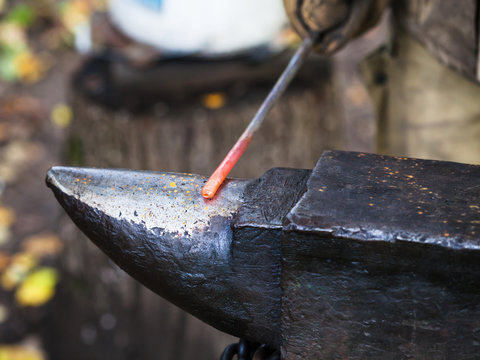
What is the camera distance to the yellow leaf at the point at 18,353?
7.92 ft

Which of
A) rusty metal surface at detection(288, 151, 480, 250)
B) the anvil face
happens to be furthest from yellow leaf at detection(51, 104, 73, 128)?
rusty metal surface at detection(288, 151, 480, 250)

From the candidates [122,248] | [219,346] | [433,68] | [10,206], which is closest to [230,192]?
[122,248]

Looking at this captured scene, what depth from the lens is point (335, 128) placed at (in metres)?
2.50

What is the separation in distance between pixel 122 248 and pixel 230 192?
20cm

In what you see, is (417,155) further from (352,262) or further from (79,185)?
(79,185)

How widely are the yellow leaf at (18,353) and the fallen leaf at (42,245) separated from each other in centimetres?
54

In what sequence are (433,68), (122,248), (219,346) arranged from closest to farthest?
(122,248), (433,68), (219,346)

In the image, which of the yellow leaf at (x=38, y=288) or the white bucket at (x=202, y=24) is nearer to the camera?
the white bucket at (x=202, y=24)

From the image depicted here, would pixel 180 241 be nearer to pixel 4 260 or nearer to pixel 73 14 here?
pixel 4 260

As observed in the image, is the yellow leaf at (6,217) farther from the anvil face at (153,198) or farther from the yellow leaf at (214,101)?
the anvil face at (153,198)

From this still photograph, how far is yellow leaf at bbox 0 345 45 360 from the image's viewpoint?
241 cm

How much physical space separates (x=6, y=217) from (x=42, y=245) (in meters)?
0.34

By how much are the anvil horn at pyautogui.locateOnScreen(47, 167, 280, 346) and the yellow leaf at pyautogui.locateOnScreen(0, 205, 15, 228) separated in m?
2.36

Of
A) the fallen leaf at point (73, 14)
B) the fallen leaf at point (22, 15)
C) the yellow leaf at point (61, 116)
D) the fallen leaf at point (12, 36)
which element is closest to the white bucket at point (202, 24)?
the yellow leaf at point (61, 116)
